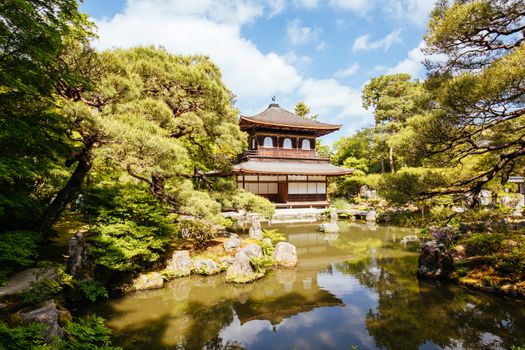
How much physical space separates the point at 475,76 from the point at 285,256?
23.9 feet

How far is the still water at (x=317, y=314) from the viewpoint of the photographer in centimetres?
522

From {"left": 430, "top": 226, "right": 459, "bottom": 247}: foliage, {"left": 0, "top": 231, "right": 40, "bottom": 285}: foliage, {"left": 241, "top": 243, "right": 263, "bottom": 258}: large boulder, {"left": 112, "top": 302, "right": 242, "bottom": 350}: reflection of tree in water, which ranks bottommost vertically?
{"left": 112, "top": 302, "right": 242, "bottom": 350}: reflection of tree in water

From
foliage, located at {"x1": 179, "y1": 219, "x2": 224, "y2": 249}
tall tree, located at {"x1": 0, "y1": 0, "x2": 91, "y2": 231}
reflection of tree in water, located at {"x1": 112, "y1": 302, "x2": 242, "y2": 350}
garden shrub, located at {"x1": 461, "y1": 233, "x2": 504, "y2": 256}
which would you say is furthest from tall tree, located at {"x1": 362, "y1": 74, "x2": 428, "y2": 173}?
tall tree, located at {"x1": 0, "y1": 0, "x2": 91, "y2": 231}

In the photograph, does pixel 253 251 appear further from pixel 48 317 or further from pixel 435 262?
pixel 48 317

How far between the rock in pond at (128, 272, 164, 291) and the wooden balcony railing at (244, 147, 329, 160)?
46.3ft

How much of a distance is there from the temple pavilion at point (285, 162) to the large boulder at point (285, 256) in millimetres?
10099

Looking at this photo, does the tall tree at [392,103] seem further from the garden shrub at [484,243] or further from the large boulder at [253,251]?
the large boulder at [253,251]

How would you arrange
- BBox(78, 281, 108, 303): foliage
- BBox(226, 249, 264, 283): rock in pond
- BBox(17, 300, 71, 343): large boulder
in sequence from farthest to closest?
BBox(226, 249, 264, 283): rock in pond → BBox(78, 281, 108, 303): foliage → BBox(17, 300, 71, 343): large boulder

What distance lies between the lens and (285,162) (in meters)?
22.3

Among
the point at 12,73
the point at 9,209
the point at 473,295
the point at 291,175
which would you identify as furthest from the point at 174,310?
the point at 291,175

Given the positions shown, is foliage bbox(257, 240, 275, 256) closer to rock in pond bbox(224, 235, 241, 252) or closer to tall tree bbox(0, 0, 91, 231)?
rock in pond bbox(224, 235, 241, 252)

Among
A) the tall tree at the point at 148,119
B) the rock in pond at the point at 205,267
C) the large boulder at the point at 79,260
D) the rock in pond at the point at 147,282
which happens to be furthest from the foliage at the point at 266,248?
the large boulder at the point at 79,260

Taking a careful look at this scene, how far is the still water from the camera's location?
5219 mm

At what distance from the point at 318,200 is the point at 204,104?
14900mm
